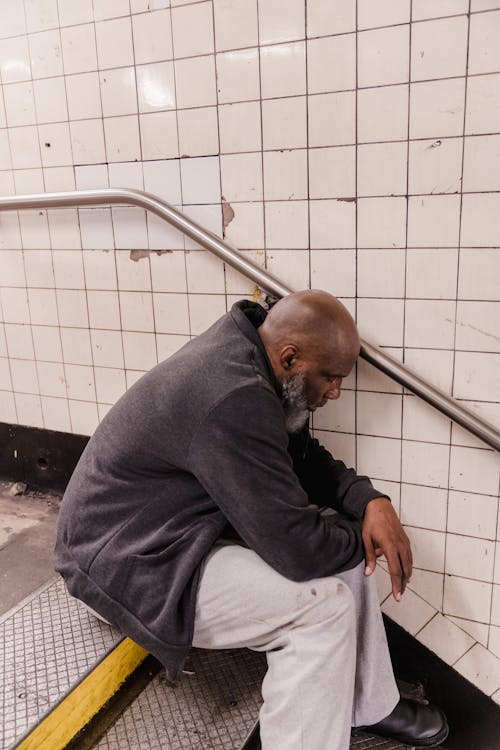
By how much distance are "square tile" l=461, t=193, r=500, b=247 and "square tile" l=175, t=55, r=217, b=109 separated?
1019 mm

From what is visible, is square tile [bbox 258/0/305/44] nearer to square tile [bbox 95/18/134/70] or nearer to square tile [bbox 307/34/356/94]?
square tile [bbox 307/34/356/94]

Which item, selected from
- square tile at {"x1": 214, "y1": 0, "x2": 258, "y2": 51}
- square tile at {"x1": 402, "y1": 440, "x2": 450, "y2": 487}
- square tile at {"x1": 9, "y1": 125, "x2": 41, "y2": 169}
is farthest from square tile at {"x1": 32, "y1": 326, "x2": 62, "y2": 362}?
square tile at {"x1": 402, "y1": 440, "x2": 450, "y2": 487}

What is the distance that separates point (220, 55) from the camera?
87.0 inches

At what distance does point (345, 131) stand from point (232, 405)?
1144mm

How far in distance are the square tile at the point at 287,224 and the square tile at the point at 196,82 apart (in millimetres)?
467

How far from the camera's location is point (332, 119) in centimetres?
210

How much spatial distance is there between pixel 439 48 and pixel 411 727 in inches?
86.8

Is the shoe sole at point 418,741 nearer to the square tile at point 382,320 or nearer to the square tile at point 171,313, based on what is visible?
the square tile at point 382,320

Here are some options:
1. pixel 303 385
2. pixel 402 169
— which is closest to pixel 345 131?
pixel 402 169

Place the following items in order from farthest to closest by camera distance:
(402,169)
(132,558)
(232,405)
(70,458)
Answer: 1. (70,458)
2. (402,169)
3. (132,558)
4. (232,405)

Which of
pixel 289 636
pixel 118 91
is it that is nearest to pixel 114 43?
pixel 118 91

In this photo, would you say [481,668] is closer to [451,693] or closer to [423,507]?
[451,693]

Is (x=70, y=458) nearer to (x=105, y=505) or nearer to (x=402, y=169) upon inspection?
(x=105, y=505)

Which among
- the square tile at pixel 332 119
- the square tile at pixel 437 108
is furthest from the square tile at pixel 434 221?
the square tile at pixel 332 119
